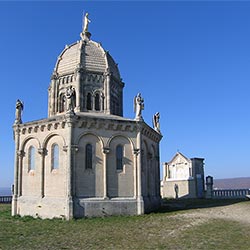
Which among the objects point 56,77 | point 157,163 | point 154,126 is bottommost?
point 157,163

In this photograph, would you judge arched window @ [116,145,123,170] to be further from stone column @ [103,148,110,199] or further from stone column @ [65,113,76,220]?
stone column @ [65,113,76,220]

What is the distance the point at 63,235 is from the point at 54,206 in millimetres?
7124

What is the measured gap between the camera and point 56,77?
31141 mm

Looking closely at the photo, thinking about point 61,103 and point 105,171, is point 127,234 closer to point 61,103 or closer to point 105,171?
point 105,171

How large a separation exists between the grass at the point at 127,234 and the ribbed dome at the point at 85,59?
14741 mm

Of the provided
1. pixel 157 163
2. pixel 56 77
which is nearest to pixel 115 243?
pixel 157 163

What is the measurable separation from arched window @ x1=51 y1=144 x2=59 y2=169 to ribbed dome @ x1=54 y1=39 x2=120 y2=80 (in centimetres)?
861

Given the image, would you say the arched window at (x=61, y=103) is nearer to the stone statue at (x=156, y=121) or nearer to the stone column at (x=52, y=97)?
the stone column at (x=52, y=97)

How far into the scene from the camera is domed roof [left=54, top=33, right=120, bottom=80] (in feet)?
100

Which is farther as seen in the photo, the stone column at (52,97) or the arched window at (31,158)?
the stone column at (52,97)

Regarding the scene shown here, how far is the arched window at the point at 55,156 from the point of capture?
988 inches

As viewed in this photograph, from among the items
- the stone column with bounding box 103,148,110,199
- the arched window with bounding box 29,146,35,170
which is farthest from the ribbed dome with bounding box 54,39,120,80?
the stone column with bounding box 103,148,110,199

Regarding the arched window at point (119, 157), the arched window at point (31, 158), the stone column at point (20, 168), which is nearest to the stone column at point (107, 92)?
the arched window at point (119, 157)

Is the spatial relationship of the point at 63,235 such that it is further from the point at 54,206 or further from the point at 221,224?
the point at 221,224
